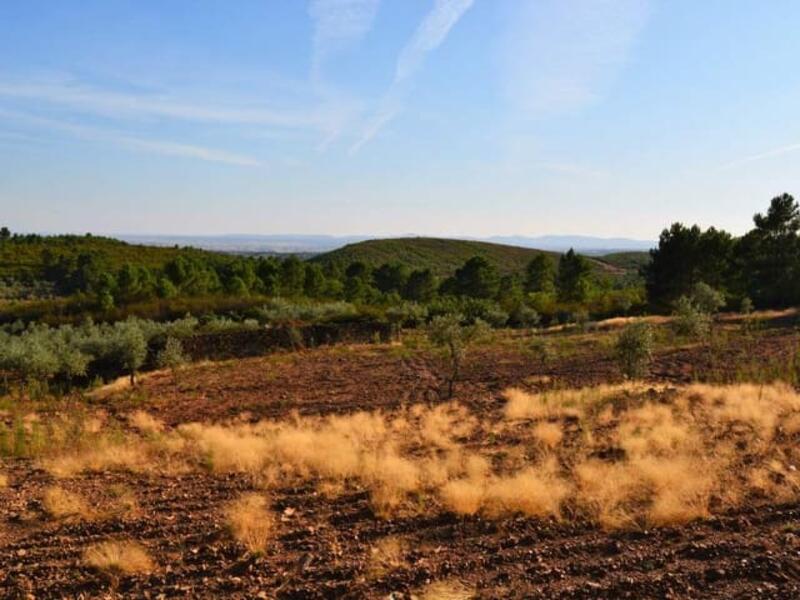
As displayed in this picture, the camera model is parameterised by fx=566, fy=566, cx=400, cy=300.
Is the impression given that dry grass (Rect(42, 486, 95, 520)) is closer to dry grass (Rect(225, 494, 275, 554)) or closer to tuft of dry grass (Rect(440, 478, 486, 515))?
dry grass (Rect(225, 494, 275, 554))

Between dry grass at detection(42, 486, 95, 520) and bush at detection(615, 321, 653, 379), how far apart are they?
46.6 feet

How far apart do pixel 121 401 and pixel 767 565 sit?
19043mm

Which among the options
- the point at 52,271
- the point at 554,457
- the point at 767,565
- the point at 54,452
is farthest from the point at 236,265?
the point at 767,565

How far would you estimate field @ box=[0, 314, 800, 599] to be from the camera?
508 centimetres

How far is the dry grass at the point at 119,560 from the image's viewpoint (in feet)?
17.6

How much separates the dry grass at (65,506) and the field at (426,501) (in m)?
0.02

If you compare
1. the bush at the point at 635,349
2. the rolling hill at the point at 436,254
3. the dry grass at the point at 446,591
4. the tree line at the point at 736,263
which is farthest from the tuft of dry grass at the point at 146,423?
the rolling hill at the point at 436,254

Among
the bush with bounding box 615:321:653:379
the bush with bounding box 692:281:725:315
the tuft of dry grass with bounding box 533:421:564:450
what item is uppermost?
the bush with bounding box 692:281:725:315

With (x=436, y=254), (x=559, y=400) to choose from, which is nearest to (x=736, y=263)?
(x=559, y=400)

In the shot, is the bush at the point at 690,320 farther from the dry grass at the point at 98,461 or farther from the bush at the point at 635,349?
the dry grass at the point at 98,461

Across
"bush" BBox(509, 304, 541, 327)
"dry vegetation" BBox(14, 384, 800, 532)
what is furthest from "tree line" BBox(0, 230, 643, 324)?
"dry vegetation" BBox(14, 384, 800, 532)

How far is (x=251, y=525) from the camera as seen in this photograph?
6.11m

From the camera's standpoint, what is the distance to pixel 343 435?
11766 millimetres

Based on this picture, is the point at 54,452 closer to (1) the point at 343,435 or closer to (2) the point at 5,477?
(2) the point at 5,477
